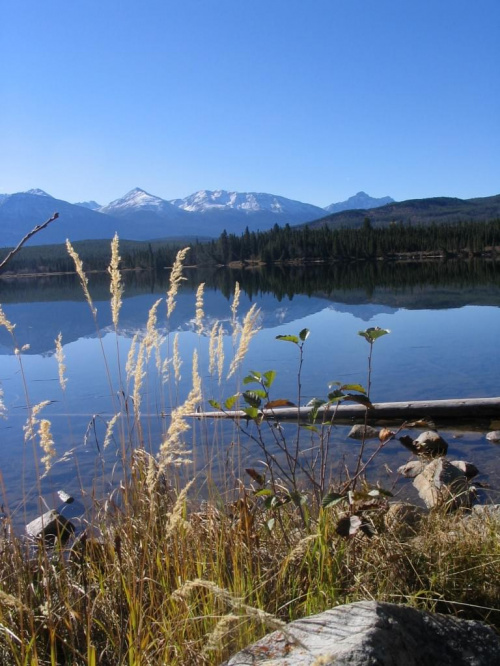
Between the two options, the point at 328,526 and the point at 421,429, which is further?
the point at 421,429

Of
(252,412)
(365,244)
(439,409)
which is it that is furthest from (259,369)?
(365,244)

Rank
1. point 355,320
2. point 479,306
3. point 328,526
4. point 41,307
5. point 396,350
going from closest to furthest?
1. point 328,526
2. point 396,350
3. point 355,320
4. point 479,306
5. point 41,307

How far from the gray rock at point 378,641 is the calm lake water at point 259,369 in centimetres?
128

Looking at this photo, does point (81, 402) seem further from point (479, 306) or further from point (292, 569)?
point (479, 306)

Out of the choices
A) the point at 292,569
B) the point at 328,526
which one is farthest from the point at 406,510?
the point at 292,569

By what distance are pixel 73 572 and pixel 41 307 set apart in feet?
131

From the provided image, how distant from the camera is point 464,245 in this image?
323 ft

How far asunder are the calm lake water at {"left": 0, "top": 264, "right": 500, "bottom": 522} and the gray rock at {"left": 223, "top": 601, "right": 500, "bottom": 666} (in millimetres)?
1277

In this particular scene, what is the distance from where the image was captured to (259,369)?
47.1ft

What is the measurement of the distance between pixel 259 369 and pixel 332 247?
96.2 meters

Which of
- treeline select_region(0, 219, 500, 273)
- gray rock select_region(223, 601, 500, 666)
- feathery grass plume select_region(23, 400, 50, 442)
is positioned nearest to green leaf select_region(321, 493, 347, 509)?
gray rock select_region(223, 601, 500, 666)

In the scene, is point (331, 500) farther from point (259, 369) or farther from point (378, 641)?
point (259, 369)

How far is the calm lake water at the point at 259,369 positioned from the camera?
26.2 feet

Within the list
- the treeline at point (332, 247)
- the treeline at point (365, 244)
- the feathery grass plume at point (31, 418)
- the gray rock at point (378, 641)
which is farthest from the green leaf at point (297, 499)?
the treeline at point (365, 244)
